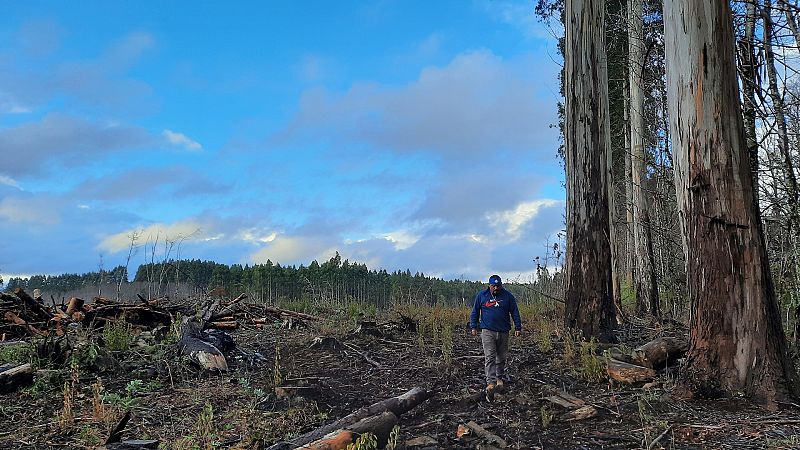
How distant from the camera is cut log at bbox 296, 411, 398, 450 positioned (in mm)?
4168

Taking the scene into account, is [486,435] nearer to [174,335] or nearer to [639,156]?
[174,335]

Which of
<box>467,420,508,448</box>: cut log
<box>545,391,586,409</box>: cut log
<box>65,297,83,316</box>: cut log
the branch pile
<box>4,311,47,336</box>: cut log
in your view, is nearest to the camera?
<box>467,420,508,448</box>: cut log

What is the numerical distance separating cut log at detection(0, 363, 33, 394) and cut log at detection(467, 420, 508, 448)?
17.0ft

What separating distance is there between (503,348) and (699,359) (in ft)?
7.36

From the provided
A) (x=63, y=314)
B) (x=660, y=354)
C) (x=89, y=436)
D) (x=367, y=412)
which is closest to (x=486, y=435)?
(x=367, y=412)

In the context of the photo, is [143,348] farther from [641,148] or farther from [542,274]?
[641,148]

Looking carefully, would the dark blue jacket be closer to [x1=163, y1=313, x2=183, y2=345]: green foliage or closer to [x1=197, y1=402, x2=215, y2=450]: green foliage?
[x1=197, y1=402, x2=215, y2=450]: green foliage

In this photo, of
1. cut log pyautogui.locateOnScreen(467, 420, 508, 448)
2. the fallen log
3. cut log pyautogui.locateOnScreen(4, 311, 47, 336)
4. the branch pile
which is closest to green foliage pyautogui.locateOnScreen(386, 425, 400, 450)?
the fallen log

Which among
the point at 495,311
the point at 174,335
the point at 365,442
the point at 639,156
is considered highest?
the point at 639,156

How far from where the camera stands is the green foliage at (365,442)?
12.8 feet

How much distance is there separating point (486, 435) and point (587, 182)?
5.20m

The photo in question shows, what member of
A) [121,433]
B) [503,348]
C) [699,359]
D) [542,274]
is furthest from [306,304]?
[699,359]

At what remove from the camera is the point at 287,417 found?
5316mm

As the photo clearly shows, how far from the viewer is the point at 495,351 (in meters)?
6.80
